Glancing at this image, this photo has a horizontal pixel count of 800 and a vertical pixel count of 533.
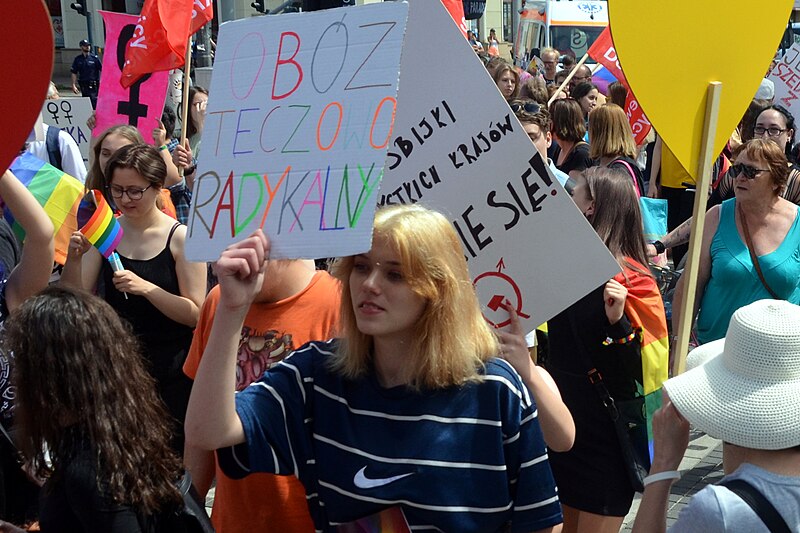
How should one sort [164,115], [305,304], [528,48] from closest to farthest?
[305,304], [164,115], [528,48]

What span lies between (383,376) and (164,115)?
5640 millimetres

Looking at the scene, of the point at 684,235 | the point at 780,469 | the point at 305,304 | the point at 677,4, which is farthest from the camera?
the point at 684,235

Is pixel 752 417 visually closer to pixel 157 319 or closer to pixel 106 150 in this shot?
pixel 157 319

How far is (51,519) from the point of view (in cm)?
229

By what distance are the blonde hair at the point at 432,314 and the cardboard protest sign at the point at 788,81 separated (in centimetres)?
751

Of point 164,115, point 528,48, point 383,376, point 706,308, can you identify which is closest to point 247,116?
point 383,376

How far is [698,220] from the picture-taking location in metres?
2.75

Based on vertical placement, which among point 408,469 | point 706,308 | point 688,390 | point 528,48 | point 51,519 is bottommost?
point 528,48

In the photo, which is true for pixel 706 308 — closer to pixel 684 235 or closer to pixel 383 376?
pixel 684 235

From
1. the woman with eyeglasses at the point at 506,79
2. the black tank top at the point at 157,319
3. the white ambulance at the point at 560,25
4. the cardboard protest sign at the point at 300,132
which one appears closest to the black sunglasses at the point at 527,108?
the black tank top at the point at 157,319

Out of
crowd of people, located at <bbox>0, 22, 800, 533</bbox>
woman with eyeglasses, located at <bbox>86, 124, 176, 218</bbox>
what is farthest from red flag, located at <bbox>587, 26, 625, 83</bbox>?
crowd of people, located at <bbox>0, 22, 800, 533</bbox>

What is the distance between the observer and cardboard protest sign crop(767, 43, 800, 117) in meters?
8.91

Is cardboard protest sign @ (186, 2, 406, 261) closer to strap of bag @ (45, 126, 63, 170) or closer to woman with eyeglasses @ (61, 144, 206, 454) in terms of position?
woman with eyeglasses @ (61, 144, 206, 454)

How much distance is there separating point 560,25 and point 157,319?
2472cm
